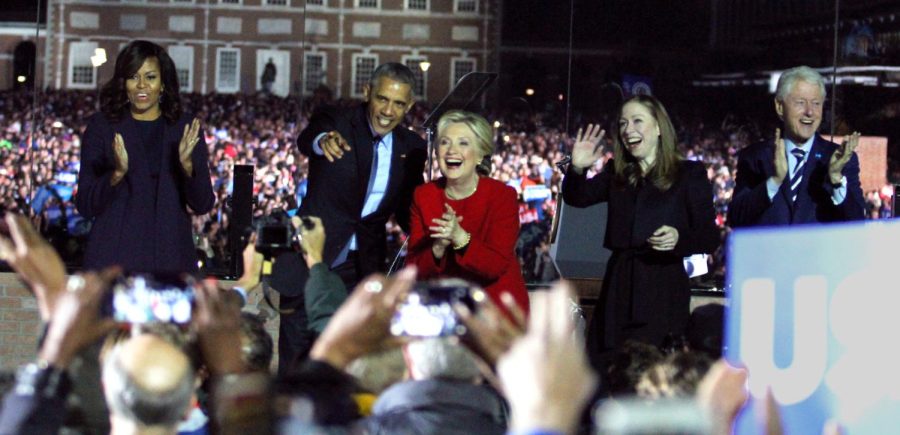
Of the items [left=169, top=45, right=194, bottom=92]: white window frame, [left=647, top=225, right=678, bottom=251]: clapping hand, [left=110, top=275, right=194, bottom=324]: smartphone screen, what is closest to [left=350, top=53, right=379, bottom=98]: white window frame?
[left=169, top=45, right=194, bottom=92]: white window frame

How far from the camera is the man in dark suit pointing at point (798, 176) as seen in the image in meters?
5.38

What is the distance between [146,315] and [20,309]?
4.71 meters

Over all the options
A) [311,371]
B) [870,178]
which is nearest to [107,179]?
[311,371]

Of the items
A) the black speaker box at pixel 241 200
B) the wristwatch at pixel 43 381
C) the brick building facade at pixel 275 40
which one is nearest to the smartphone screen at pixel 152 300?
the wristwatch at pixel 43 381

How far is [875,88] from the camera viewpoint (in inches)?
305

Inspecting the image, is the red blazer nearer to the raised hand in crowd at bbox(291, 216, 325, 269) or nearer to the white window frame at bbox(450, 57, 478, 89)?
the raised hand in crowd at bbox(291, 216, 325, 269)

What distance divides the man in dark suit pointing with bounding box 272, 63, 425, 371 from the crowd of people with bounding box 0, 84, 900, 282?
73.2 inches

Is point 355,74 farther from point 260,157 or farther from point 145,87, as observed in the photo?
point 145,87

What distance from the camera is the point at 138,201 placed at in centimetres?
520

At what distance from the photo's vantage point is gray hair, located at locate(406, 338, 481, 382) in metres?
3.11

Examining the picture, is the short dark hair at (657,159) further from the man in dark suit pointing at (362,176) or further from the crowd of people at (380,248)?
the man in dark suit pointing at (362,176)

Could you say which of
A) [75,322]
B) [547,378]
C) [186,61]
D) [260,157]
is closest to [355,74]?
[260,157]

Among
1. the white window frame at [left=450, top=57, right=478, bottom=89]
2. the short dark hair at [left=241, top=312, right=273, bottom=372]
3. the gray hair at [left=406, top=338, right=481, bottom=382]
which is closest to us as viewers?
the gray hair at [left=406, top=338, right=481, bottom=382]

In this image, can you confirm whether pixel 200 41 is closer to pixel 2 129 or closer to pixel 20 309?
pixel 2 129
